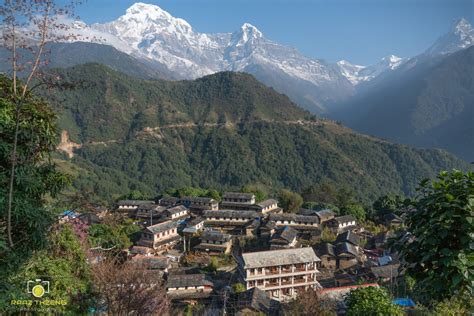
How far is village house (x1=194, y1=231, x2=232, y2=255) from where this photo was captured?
31.4 metres

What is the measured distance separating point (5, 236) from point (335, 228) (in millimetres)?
34606

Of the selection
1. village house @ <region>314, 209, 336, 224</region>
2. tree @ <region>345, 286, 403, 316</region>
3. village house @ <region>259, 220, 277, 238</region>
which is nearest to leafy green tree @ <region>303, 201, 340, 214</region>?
village house @ <region>314, 209, 336, 224</region>

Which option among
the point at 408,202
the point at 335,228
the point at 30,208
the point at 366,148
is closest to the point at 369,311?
the point at 408,202

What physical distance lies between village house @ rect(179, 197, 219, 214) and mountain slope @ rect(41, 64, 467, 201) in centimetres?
3339

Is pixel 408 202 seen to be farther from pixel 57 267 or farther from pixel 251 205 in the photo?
pixel 251 205

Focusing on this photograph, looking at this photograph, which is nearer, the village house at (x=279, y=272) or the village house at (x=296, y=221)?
the village house at (x=279, y=272)

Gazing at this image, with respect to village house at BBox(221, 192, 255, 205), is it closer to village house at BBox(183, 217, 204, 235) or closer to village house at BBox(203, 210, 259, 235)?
village house at BBox(203, 210, 259, 235)

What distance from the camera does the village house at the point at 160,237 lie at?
31.9 metres

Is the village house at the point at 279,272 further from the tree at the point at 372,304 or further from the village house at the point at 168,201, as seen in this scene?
the village house at the point at 168,201

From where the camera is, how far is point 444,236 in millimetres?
4988

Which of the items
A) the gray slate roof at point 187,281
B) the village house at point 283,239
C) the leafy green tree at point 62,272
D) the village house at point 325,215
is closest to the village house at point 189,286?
the gray slate roof at point 187,281

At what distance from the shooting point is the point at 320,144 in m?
93.6

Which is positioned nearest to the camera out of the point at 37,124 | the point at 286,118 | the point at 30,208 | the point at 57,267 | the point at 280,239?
the point at 30,208

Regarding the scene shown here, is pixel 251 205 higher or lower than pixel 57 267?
lower
